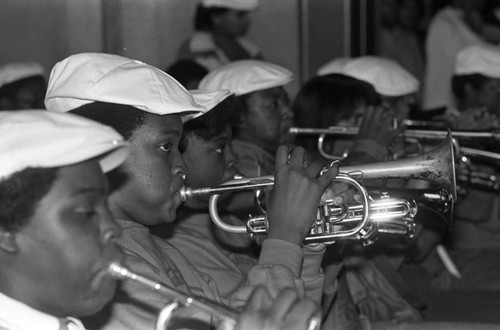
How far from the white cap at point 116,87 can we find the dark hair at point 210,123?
1.92 ft

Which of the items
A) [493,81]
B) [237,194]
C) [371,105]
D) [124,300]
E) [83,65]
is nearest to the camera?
[124,300]

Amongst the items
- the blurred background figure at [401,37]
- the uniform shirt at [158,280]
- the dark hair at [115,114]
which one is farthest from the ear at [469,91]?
the dark hair at [115,114]

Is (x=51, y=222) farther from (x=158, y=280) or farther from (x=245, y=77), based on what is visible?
(x=245, y=77)

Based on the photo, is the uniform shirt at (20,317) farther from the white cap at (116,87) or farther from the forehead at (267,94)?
the forehead at (267,94)

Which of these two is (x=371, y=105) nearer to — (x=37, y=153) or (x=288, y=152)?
(x=288, y=152)

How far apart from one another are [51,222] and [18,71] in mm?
2365

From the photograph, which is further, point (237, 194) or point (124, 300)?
point (237, 194)

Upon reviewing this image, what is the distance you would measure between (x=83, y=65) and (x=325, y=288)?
3.71 feet

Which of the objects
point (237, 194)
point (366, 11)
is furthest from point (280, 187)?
point (366, 11)

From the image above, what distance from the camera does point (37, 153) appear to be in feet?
6.33

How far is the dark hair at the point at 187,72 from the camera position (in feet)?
13.4

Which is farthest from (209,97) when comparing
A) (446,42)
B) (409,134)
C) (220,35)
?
(446,42)

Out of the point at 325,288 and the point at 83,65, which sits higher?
the point at 83,65

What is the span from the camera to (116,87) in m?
2.66
